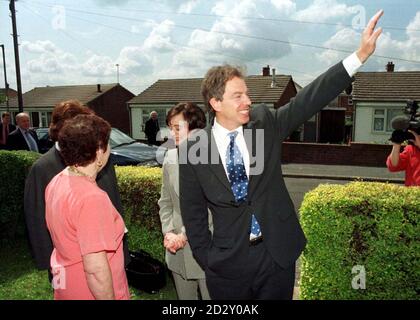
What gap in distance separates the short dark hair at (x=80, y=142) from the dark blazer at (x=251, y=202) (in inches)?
24.8

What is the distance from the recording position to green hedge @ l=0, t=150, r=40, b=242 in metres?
6.28

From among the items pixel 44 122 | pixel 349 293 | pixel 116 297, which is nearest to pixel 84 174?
pixel 116 297

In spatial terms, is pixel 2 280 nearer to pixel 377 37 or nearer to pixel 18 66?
pixel 377 37

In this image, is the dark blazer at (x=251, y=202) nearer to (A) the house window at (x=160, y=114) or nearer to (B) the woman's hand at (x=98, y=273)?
(B) the woman's hand at (x=98, y=273)

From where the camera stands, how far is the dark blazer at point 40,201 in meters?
3.30

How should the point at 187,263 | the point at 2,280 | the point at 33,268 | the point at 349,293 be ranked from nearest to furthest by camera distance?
1. the point at 187,263
2. the point at 349,293
3. the point at 2,280
4. the point at 33,268

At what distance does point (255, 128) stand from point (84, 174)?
3.73 feet

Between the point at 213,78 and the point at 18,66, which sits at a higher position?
the point at 18,66

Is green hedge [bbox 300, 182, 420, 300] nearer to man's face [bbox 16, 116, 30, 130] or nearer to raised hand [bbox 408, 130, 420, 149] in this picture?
raised hand [bbox 408, 130, 420, 149]

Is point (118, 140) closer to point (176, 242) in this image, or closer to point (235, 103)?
point (176, 242)

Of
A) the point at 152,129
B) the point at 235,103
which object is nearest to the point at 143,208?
the point at 235,103

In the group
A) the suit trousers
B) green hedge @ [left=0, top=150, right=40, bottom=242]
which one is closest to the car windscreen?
green hedge @ [left=0, top=150, right=40, bottom=242]

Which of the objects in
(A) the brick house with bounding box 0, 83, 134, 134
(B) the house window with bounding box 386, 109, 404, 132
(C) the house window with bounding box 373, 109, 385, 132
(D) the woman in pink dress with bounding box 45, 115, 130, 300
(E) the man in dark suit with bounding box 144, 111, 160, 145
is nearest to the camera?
(D) the woman in pink dress with bounding box 45, 115, 130, 300

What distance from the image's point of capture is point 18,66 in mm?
22234
